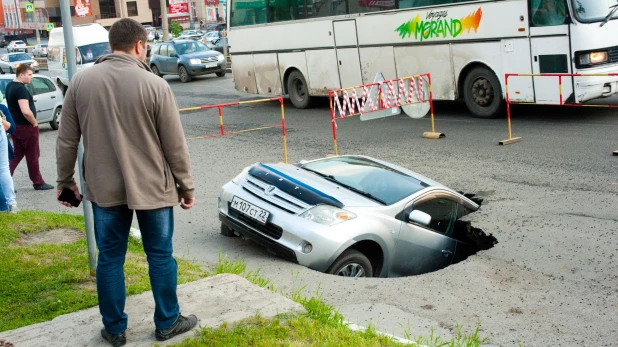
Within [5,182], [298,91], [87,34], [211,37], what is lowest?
[5,182]

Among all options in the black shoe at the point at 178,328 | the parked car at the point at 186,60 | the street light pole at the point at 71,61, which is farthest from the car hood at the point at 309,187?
the parked car at the point at 186,60

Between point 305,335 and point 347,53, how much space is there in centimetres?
1408

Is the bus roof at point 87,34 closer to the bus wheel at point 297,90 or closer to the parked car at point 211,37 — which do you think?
the bus wheel at point 297,90

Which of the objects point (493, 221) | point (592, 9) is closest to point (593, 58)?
point (592, 9)

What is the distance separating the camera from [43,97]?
17.8 metres

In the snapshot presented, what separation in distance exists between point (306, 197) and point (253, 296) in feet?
5.76

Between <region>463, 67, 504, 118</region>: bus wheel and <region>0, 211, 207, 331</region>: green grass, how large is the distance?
9642 mm

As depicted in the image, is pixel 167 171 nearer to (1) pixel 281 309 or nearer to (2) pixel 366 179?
(1) pixel 281 309

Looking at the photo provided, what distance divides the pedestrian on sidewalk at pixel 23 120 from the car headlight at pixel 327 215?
5.72 m

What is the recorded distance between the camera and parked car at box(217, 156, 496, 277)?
6.38m

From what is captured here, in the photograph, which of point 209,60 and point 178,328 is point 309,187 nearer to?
point 178,328

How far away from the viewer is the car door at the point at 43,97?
1764cm

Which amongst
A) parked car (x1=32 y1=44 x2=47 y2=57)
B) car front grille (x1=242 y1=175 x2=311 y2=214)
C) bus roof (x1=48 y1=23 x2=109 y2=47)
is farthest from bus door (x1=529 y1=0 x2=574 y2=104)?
parked car (x1=32 y1=44 x2=47 y2=57)

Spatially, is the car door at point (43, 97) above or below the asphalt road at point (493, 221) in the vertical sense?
above
